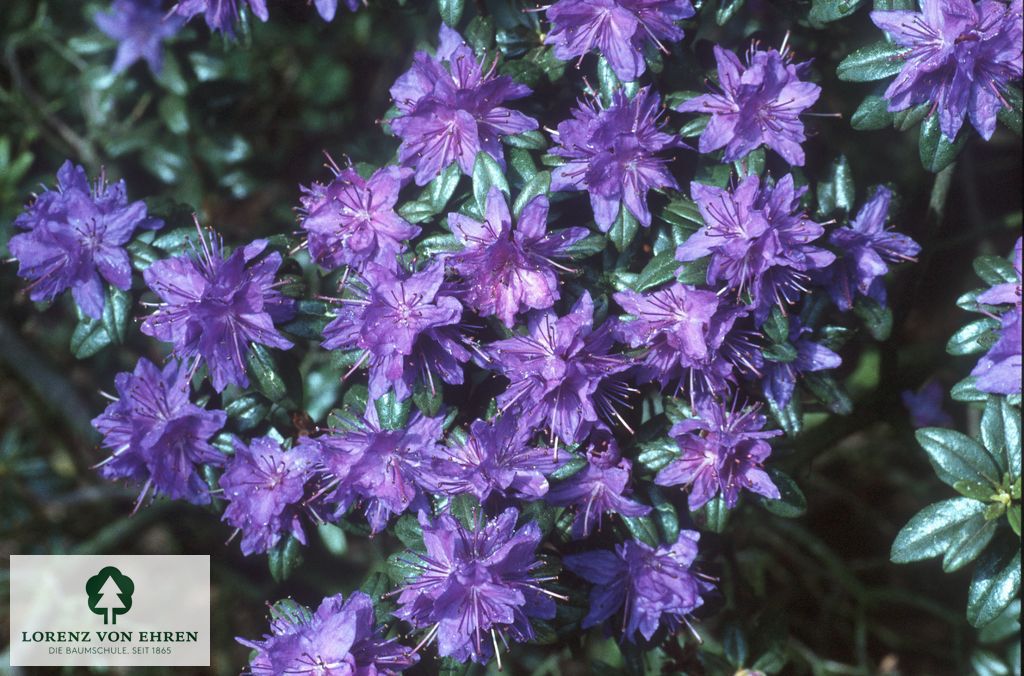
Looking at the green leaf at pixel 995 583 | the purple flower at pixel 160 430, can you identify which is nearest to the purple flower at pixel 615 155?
the purple flower at pixel 160 430

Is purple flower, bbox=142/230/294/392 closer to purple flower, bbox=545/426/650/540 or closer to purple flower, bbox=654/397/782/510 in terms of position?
purple flower, bbox=545/426/650/540

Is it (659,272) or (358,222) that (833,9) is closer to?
(659,272)

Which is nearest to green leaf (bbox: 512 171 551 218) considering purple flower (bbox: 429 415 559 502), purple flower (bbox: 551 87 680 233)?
purple flower (bbox: 551 87 680 233)

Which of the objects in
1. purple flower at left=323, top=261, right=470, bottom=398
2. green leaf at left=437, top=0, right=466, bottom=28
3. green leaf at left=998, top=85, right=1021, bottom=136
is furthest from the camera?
green leaf at left=437, top=0, right=466, bottom=28

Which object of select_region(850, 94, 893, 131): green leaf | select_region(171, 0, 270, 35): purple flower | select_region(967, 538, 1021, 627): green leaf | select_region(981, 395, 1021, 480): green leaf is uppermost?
select_region(171, 0, 270, 35): purple flower

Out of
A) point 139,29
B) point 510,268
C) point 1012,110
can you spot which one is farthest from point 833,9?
point 139,29

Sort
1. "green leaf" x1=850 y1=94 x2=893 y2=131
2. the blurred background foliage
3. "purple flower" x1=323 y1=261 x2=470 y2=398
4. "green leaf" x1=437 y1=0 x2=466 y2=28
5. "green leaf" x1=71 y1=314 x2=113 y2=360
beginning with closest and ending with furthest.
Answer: "purple flower" x1=323 y1=261 x2=470 y2=398, "green leaf" x1=850 y1=94 x2=893 y2=131, "green leaf" x1=437 y1=0 x2=466 y2=28, "green leaf" x1=71 y1=314 x2=113 y2=360, the blurred background foliage

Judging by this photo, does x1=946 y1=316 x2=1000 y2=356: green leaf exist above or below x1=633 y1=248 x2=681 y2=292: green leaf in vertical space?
below
